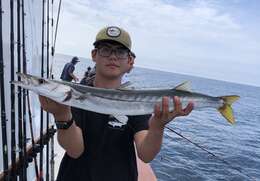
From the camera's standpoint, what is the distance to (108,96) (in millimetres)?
2842

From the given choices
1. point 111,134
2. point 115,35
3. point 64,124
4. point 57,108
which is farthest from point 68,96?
point 115,35

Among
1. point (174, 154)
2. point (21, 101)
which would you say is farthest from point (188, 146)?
point (21, 101)

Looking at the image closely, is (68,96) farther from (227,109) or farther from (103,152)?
(227,109)

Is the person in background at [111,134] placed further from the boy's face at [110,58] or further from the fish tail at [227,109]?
the fish tail at [227,109]

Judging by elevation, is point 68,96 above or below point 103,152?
above

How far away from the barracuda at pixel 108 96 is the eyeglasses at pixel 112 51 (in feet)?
0.93

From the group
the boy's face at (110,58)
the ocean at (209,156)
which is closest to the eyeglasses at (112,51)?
the boy's face at (110,58)

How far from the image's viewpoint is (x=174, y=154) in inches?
628

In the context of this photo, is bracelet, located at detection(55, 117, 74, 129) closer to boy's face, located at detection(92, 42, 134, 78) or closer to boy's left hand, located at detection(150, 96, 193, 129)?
boy's face, located at detection(92, 42, 134, 78)

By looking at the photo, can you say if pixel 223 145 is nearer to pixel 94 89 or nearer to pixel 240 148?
pixel 240 148

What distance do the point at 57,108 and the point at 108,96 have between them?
0.41 m

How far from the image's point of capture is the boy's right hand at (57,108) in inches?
105

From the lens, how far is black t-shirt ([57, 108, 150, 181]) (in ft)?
9.62

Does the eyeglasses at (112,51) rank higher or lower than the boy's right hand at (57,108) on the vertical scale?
higher
